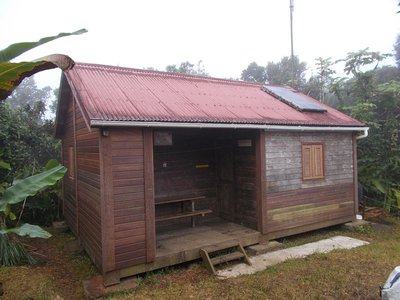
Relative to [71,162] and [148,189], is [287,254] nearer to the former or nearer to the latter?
[148,189]

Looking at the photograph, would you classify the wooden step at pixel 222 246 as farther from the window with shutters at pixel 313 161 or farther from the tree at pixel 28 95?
the tree at pixel 28 95

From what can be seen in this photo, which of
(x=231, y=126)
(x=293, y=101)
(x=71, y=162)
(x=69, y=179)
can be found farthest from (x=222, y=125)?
(x=69, y=179)

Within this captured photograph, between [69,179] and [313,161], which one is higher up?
[313,161]

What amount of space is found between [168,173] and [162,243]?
6.74ft

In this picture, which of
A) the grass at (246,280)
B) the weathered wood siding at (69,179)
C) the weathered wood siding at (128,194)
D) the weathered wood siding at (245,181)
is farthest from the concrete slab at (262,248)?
the weathered wood siding at (69,179)

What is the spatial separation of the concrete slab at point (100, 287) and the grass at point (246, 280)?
12 cm

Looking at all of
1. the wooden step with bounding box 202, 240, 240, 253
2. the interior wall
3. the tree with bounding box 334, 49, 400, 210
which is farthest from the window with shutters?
the tree with bounding box 334, 49, 400, 210

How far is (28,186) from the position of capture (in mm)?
3930

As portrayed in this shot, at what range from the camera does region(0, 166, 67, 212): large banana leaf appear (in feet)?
12.1

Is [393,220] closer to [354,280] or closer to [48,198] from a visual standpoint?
[354,280]

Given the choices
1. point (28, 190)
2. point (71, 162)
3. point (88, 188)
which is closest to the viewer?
point (28, 190)

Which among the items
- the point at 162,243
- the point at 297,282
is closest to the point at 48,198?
the point at 162,243

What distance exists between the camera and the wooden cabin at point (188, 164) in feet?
17.2

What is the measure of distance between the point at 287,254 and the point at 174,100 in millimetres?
3940
